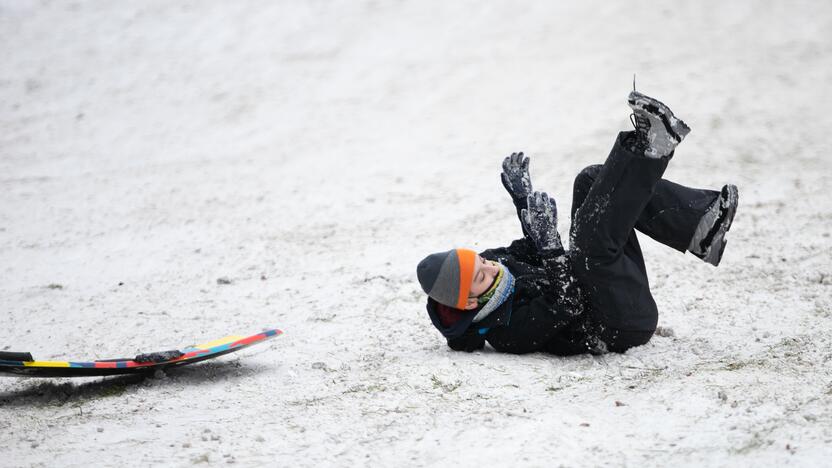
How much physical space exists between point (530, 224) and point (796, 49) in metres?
8.58

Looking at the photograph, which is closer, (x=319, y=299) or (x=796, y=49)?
(x=319, y=299)

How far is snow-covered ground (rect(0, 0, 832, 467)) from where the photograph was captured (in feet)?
9.87

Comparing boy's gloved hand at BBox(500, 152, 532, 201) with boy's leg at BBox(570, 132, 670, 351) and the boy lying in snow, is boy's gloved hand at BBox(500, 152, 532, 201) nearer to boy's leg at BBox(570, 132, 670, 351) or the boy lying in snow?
the boy lying in snow

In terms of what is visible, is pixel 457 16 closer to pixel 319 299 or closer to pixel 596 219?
Answer: pixel 319 299

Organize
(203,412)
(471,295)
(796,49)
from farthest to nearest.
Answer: (796,49) → (471,295) → (203,412)

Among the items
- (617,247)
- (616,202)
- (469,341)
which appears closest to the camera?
(616,202)

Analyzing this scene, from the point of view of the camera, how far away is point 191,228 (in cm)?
668

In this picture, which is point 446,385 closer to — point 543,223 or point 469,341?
point 469,341

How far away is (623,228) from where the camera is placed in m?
3.35

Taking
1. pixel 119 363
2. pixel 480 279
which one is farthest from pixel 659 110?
pixel 119 363

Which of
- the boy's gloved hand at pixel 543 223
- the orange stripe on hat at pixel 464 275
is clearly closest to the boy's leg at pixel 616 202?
the boy's gloved hand at pixel 543 223

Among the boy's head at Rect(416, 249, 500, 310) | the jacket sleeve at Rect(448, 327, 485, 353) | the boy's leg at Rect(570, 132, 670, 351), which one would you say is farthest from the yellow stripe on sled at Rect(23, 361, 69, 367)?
the boy's leg at Rect(570, 132, 670, 351)

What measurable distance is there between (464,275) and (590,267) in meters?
0.57

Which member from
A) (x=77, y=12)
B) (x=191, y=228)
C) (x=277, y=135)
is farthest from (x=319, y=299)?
(x=77, y=12)
